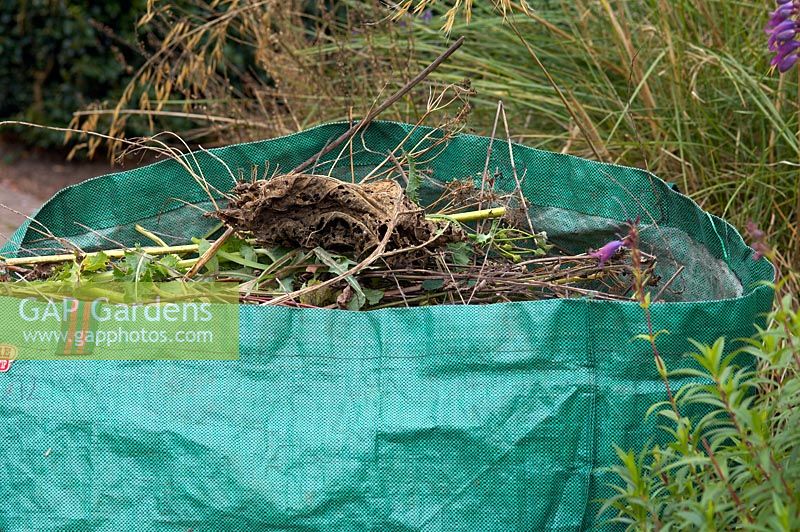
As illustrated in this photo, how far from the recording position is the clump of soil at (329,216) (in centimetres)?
175

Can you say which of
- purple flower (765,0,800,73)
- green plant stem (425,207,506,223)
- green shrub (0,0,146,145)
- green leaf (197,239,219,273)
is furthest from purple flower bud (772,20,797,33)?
green shrub (0,0,146,145)

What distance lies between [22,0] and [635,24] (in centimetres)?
392

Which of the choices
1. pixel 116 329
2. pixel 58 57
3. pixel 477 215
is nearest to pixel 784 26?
pixel 477 215

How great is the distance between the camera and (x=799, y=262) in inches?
98.3

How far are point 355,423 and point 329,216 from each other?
45 cm

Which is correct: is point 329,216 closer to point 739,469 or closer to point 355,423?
point 355,423

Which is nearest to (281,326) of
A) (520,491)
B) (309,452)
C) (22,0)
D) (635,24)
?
(309,452)

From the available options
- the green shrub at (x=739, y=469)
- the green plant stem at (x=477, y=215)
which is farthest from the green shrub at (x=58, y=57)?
the green shrub at (x=739, y=469)

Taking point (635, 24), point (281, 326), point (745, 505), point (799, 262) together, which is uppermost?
point (635, 24)

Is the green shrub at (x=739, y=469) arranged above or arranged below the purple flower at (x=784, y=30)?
below

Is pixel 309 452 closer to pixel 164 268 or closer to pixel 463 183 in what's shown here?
pixel 164 268

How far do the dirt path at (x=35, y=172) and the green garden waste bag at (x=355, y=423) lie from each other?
4.03 meters

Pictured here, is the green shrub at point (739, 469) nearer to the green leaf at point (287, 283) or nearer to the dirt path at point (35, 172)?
the green leaf at point (287, 283)

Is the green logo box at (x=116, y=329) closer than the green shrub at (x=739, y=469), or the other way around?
the green shrub at (x=739, y=469)
